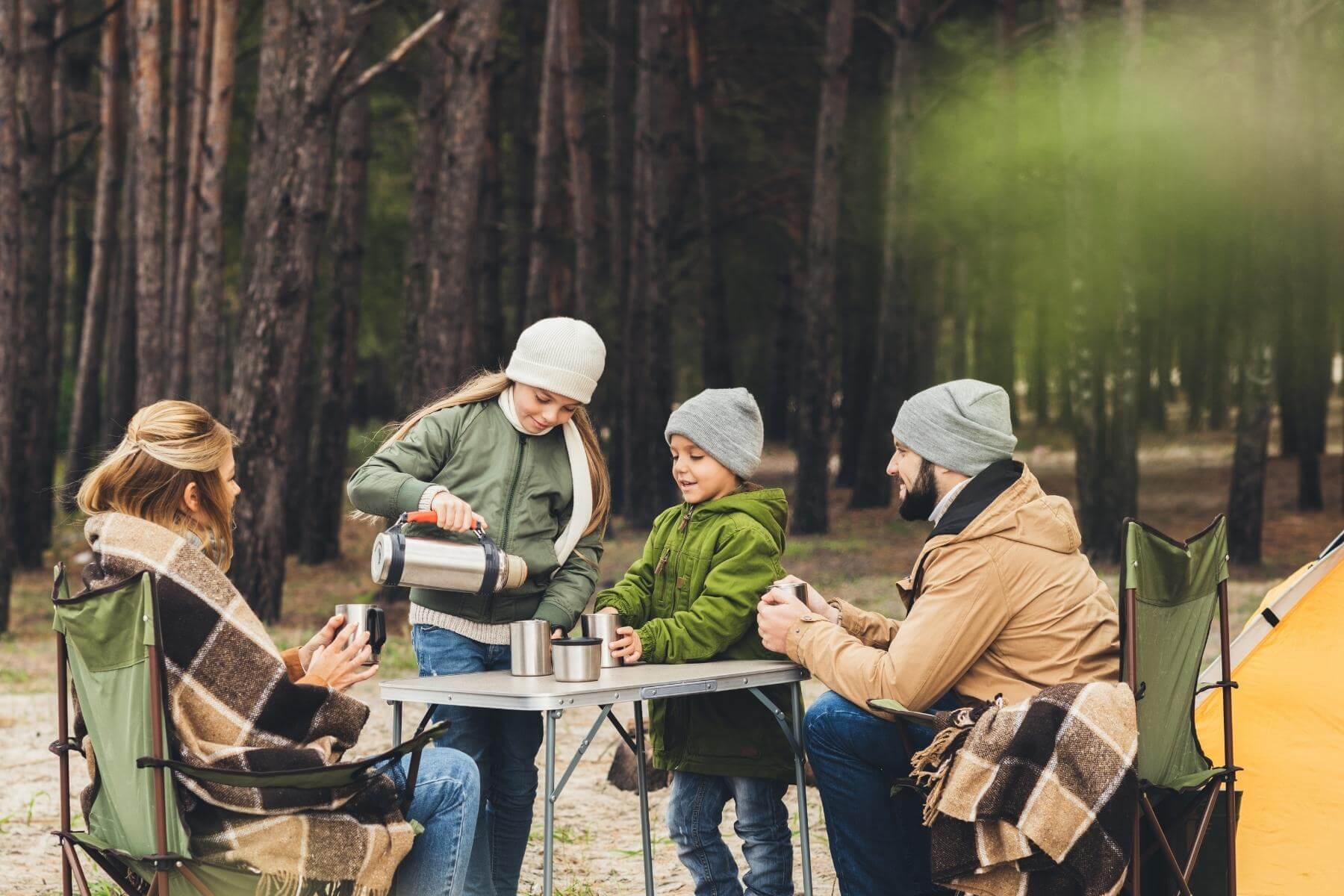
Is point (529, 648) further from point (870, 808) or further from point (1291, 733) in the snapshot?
point (1291, 733)

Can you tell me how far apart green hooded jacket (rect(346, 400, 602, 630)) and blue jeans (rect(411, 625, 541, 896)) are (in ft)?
0.36

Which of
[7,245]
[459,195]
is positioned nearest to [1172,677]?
[459,195]

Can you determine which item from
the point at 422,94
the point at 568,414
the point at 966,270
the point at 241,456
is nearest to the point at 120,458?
the point at 568,414

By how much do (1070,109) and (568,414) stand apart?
10144 mm

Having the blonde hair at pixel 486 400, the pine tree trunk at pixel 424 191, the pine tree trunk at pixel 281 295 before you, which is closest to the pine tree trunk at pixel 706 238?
the pine tree trunk at pixel 424 191

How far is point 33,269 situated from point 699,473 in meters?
11.1

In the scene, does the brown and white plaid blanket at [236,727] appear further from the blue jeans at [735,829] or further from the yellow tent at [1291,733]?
the yellow tent at [1291,733]

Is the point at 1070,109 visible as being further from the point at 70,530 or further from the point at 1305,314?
the point at 70,530

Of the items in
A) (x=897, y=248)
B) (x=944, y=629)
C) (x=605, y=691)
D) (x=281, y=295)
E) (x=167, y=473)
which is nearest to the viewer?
(x=167, y=473)

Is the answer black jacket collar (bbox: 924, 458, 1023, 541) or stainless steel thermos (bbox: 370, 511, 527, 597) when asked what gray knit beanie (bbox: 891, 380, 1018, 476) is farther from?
stainless steel thermos (bbox: 370, 511, 527, 597)

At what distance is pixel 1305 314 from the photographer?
16.7 m

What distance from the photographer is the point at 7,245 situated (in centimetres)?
1045

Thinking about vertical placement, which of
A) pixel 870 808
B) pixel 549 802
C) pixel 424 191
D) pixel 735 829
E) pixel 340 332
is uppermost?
pixel 424 191

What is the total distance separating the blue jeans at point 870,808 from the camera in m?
3.73
